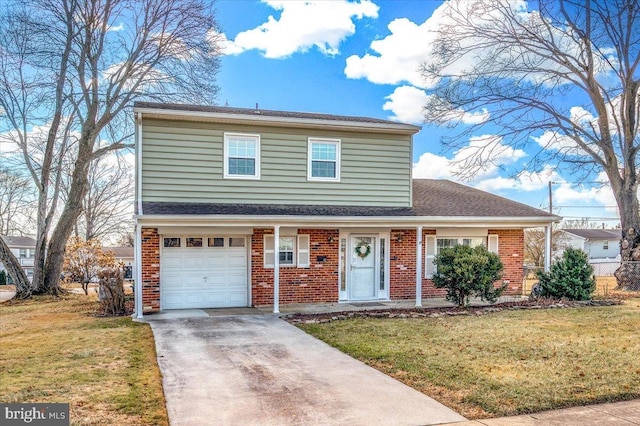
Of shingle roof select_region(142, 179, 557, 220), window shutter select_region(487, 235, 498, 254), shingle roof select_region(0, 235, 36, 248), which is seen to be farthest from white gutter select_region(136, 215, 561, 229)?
shingle roof select_region(0, 235, 36, 248)

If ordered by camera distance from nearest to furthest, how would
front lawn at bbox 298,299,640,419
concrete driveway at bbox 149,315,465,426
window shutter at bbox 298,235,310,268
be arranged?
concrete driveway at bbox 149,315,465,426 → front lawn at bbox 298,299,640,419 → window shutter at bbox 298,235,310,268

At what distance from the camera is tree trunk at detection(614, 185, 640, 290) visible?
60.4ft

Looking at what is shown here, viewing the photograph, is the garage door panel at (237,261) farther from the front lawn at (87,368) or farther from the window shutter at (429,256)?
the window shutter at (429,256)

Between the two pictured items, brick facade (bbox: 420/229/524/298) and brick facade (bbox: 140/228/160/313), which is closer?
brick facade (bbox: 140/228/160/313)

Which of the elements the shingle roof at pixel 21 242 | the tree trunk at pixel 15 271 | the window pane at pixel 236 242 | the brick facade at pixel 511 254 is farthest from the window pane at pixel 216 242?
the shingle roof at pixel 21 242

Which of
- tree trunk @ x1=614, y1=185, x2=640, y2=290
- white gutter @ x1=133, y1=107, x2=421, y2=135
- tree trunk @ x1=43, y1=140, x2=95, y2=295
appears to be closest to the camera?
white gutter @ x1=133, y1=107, x2=421, y2=135

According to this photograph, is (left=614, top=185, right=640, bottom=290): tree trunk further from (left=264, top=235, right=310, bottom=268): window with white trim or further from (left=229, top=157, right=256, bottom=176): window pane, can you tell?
(left=229, top=157, right=256, bottom=176): window pane

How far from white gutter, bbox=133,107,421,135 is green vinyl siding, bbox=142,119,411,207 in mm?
210

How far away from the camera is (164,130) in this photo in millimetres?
12453

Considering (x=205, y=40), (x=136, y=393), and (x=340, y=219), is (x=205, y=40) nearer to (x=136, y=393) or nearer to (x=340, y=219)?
(x=340, y=219)

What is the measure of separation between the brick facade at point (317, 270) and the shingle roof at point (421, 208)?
642 millimetres

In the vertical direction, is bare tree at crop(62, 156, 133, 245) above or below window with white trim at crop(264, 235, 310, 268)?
above

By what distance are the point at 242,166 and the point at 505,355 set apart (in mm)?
8201

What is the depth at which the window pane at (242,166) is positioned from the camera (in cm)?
1302
